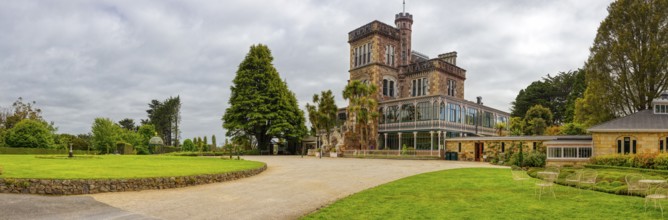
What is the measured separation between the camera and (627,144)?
26.9 m

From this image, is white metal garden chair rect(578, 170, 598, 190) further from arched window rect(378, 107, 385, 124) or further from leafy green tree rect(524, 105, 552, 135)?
leafy green tree rect(524, 105, 552, 135)

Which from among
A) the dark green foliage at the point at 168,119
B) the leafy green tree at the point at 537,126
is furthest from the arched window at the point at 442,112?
the dark green foliage at the point at 168,119

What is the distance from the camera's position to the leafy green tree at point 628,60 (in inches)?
1105

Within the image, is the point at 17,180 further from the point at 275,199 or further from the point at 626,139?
the point at 626,139

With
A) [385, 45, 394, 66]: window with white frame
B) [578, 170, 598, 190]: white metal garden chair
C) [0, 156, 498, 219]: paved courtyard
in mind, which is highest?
[385, 45, 394, 66]: window with white frame

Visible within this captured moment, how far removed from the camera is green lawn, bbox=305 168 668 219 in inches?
406

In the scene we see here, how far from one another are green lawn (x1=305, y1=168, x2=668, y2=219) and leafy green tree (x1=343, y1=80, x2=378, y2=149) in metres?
31.7

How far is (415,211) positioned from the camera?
35.9 ft

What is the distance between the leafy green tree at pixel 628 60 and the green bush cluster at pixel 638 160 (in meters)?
7.30

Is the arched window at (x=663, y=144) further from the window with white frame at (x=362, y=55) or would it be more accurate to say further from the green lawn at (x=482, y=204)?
the window with white frame at (x=362, y=55)

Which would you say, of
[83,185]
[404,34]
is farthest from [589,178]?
[404,34]

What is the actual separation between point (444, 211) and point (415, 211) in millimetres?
700

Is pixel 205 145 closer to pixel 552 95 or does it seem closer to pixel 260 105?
pixel 260 105

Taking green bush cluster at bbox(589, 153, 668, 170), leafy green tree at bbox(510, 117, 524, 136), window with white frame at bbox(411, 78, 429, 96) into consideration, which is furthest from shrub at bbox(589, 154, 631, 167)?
leafy green tree at bbox(510, 117, 524, 136)
